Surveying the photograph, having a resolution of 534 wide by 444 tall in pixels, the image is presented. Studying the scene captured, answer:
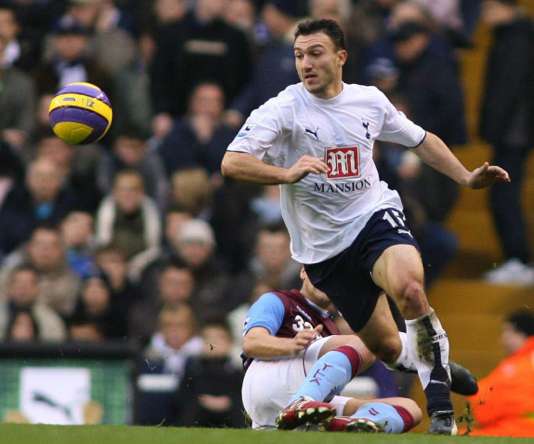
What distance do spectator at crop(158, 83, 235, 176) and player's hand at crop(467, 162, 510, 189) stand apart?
16.0 ft

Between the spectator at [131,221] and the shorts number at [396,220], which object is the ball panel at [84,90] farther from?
the spectator at [131,221]

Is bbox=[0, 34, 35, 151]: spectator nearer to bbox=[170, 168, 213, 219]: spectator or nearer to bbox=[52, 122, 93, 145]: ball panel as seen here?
bbox=[170, 168, 213, 219]: spectator

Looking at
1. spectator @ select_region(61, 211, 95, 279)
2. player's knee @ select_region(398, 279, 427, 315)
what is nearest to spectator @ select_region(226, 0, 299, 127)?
spectator @ select_region(61, 211, 95, 279)

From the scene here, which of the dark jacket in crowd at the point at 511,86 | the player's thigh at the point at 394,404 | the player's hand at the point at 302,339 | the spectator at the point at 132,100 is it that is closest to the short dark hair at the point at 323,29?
the player's hand at the point at 302,339

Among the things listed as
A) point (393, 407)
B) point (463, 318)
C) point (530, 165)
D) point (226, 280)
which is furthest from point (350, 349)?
point (530, 165)

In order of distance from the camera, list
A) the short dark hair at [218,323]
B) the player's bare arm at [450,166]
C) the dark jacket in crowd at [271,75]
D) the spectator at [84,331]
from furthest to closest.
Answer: the dark jacket in crowd at [271,75] < the spectator at [84,331] < the short dark hair at [218,323] < the player's bare arm at [450,166]

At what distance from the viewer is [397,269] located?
938 centimetres

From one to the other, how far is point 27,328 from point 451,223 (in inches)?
151

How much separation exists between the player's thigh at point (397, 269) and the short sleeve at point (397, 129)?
83cm

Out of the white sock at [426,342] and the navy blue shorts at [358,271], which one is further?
the navy blue shorts at [358,271]

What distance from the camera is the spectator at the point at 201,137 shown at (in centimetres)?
1460

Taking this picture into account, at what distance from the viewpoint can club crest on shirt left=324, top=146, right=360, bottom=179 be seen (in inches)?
384

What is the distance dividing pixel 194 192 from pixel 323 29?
4649mm

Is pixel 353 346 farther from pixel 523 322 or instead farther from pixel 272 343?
pixel 523 322
